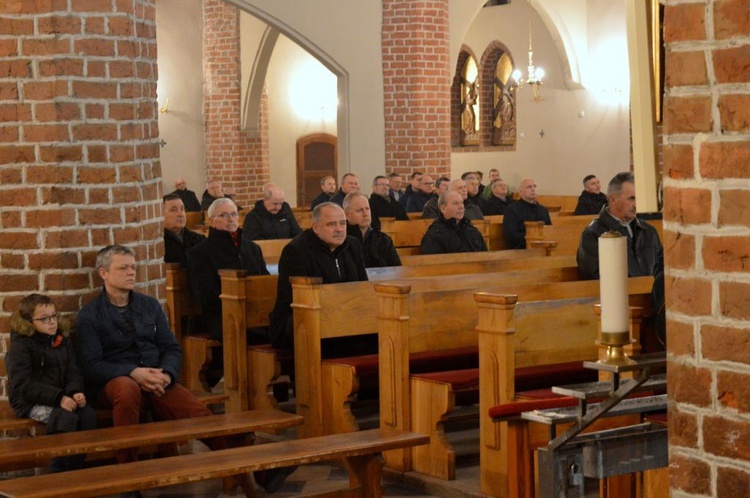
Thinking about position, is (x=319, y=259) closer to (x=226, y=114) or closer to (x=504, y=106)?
(x=226, y=114)

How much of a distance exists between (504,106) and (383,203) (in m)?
9.62

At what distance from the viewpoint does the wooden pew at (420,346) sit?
6629mm

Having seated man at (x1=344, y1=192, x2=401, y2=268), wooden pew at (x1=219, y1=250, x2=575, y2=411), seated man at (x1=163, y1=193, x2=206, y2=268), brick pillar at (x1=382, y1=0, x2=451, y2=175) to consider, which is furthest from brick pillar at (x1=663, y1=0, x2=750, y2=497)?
brick pillar at (x1=382, y1=0, x2=451, y2=175)

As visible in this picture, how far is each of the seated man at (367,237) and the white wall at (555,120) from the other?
11.4m

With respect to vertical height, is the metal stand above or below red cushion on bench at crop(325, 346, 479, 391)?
above

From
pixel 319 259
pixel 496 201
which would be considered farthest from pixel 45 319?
pixel 496 201

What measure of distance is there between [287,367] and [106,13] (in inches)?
112

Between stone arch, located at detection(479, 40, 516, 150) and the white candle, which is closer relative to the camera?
the white candle

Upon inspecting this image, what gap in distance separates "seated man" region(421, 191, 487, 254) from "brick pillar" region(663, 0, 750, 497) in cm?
835

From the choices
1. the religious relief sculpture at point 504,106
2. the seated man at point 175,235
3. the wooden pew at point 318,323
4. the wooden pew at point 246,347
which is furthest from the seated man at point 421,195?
the wooden pew at point 318,323

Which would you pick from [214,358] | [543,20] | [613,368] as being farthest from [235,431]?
[543,20]

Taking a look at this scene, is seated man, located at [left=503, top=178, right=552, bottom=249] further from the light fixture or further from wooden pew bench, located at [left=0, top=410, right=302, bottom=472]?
the light fixture

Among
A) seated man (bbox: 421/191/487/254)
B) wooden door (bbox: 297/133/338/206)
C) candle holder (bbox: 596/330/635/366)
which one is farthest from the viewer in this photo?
wooden door (bbox: 297/133/338/206)

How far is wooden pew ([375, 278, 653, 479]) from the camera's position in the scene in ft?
21.7
